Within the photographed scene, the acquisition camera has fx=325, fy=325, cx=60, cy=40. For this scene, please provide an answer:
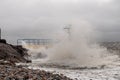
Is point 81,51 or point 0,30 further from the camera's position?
point 0,30

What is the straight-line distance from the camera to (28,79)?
62.5 feet

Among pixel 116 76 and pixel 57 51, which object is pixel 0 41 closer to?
pixel 57 51

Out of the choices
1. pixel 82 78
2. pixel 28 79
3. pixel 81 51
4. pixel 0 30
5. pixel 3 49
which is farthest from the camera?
pixel 0 30

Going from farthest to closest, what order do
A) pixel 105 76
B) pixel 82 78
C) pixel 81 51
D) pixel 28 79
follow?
1. pixel 81 51
2. pixel 105 76
3. pixel 82 78
4. pixel 28 79

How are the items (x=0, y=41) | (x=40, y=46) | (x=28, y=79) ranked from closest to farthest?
(x=28, y=79)
(x=0, y=41)
(x=40, y=46)

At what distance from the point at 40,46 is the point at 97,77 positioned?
6426 centimetres

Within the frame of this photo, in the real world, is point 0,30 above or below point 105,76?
above

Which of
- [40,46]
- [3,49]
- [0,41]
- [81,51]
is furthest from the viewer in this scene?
[40,46]

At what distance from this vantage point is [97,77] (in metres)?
26.0

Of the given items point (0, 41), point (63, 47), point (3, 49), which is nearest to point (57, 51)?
point (63, 47)

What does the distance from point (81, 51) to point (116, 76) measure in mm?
36106

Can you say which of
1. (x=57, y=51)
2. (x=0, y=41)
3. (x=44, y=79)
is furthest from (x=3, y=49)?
(x=44, y=79)

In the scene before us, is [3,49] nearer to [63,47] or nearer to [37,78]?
[63,47]

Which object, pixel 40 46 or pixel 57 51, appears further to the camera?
pixel 40 46
